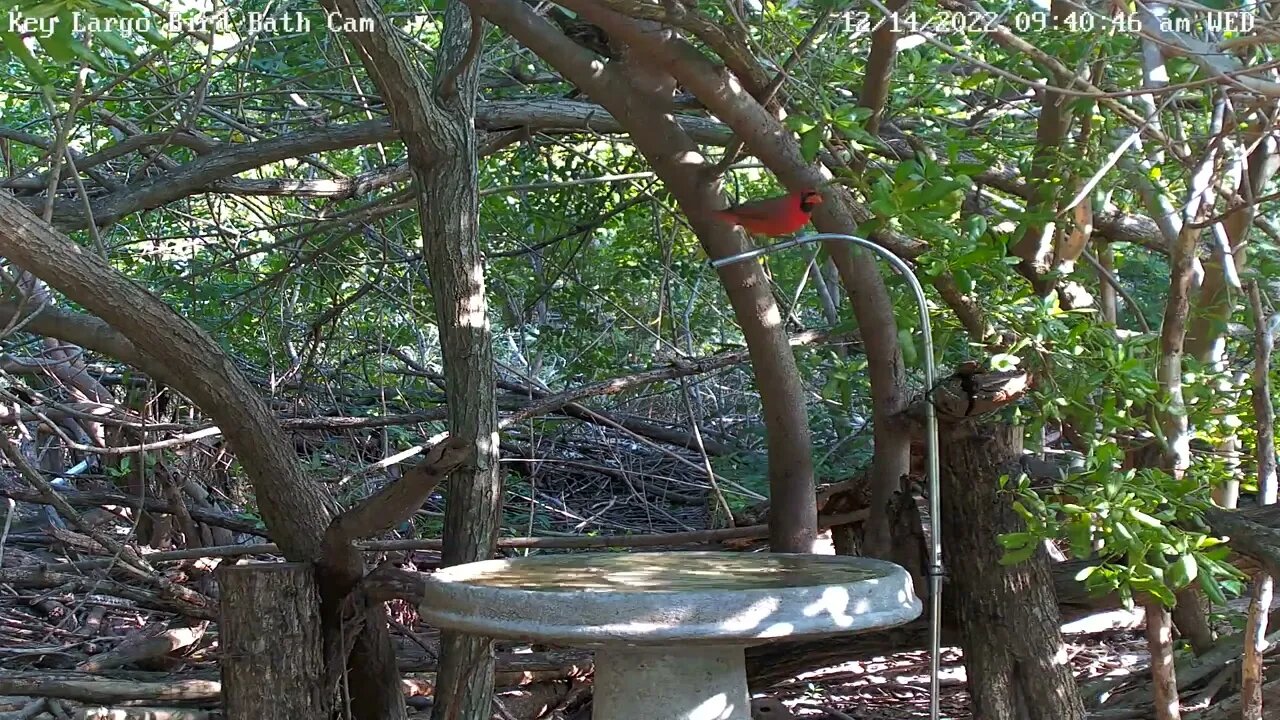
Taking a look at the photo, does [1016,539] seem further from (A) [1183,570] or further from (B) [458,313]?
(B) [458,313]

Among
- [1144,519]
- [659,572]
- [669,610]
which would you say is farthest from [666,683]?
[1144,519]

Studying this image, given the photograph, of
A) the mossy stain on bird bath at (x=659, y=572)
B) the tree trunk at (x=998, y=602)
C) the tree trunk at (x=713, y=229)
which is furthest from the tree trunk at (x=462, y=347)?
the tree trunk at (x=998, y=602)

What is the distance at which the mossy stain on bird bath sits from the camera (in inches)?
118

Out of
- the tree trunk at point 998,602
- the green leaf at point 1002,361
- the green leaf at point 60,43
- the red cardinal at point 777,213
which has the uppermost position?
the green leaf at point 60,43

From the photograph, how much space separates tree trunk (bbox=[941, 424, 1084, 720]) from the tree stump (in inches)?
81.7

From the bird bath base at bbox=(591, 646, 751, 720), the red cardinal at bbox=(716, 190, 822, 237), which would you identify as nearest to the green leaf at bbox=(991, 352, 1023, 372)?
the red cardinal at bbox=(716, 190, 822, 237)

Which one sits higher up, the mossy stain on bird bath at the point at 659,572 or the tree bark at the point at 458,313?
the tree bark at the point at 458,313

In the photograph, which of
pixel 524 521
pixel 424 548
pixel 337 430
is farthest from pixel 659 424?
pixel 424 548

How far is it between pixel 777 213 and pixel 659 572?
4.29 ft

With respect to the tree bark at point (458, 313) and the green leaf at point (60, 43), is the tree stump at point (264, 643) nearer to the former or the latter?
the tree bark at point (458, 313)

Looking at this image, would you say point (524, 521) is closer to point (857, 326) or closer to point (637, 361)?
point (637, 361)

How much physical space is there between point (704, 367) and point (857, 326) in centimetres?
96

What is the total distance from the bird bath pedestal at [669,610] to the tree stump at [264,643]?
75cm

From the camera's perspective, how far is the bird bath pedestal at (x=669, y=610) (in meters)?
2.57
